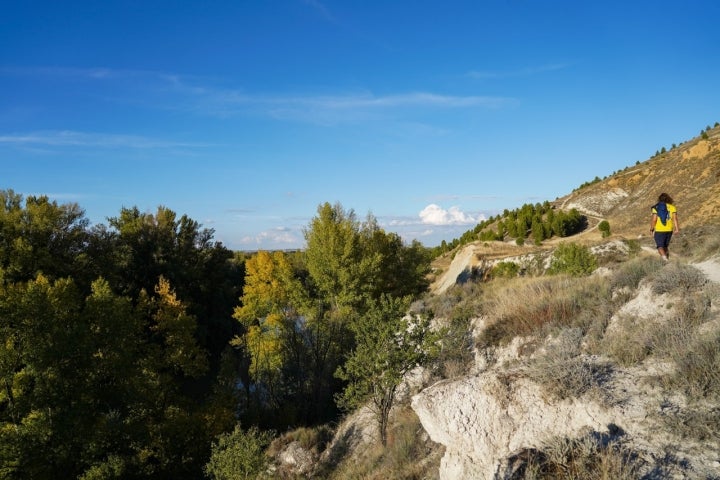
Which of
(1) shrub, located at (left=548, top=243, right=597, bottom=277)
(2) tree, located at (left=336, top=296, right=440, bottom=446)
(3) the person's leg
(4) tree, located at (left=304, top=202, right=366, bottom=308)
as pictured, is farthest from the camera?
(4) tree, located at (left=304, top=202, right=366, bottom=308)

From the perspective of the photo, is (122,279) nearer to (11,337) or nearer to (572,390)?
(11,337)

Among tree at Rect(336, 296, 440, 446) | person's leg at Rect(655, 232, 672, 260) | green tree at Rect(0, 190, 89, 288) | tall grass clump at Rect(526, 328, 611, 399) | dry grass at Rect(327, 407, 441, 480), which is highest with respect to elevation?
green tree at Rect(0, 190, 89, 288)

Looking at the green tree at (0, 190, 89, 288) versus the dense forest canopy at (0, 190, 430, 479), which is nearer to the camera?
the dense forest canopy at (0, 190, 430, 479)

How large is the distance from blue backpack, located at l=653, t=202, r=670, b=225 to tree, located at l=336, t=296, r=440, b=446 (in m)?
6.89

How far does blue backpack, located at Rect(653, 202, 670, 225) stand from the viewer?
11367mm

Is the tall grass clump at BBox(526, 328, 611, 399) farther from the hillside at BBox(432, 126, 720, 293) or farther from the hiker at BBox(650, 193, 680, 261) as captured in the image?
the hillside at BBox(432, 126, 720, 293)

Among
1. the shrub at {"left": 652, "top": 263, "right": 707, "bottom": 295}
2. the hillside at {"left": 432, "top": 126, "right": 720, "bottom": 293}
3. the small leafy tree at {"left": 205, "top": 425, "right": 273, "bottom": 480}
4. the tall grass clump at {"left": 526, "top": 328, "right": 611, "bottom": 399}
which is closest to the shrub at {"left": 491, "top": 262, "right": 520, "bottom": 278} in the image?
the hillside at {"left": 432, "top": 126, "right": 720, "bottom": 293}

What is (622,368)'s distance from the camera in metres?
6.42

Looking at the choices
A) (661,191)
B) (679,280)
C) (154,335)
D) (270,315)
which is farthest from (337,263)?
(661,191)

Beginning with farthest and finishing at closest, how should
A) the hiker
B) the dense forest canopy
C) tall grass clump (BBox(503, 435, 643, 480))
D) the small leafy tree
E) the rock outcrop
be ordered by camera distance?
the dense forest canopy < the small leafy tree < the hiker < the rock outcrop < tall grass clump (BBox(503, 435, 643, 480))

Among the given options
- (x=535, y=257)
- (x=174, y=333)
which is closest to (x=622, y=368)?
(x=174, y=333)

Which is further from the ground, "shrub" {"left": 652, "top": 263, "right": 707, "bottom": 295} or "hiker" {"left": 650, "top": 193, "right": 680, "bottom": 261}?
"hiker" {"left": 650, "top": 193, "right": 680, "bottom": 261}

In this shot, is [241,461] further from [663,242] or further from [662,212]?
[662,212]

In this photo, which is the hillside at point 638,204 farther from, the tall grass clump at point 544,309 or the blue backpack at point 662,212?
the tall grass clump at point 544,309
